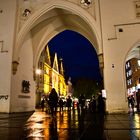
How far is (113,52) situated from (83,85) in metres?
43.7

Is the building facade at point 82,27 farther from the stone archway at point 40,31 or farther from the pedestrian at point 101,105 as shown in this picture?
the pedestrian at point 101,105

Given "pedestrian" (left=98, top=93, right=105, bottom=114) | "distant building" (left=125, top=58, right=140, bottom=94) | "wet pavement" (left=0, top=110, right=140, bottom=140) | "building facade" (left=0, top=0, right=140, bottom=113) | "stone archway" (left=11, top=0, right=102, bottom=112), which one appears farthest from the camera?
"distant building" (left=125, top=58, right=140, bottom=94)

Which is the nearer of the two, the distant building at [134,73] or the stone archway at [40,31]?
the stone archway at [40,31]

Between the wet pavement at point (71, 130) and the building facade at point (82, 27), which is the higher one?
the building facade at point (82, 27)

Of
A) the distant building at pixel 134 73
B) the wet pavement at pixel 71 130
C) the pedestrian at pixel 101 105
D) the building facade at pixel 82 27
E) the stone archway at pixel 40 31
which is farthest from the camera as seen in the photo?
the distant building at pixel 134 73

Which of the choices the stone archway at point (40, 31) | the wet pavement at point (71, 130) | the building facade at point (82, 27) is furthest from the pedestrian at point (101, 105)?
the wet pavement at point (71, 130)

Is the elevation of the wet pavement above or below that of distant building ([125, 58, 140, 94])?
below

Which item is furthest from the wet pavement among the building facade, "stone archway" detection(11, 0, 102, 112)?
"stone archway" detection(11, 0, 102, 112)

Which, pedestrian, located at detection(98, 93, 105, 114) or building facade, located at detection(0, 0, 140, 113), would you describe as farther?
pedestrian, located at detection(98, 93, 105, 114)

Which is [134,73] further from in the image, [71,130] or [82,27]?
[71,130]

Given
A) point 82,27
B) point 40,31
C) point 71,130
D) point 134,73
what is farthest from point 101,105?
point 134,73

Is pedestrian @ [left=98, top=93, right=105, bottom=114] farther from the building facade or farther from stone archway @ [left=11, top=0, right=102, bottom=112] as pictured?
stone archway @ [left=11, top=0, right=102, bottom=112]

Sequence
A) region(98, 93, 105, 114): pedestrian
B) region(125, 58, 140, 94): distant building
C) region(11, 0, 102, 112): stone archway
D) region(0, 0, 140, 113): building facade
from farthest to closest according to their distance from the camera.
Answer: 1. region(125, 58, 140, 94): distant building
2. region(11, 0, 102, 112): stone archway
3. region(98, 93, 105, 114): pedestrian
4. region(0, 0, 140, 113): building facade

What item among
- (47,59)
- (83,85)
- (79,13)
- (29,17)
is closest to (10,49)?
(29,17)
